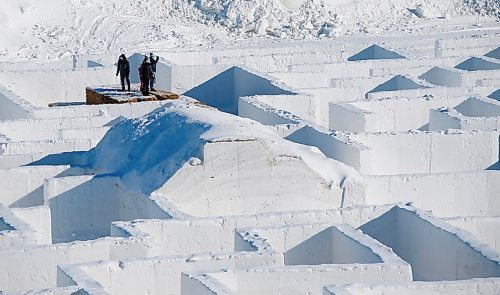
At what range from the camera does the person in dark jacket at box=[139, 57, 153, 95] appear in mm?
46469

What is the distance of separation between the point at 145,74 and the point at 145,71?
0.30 feet

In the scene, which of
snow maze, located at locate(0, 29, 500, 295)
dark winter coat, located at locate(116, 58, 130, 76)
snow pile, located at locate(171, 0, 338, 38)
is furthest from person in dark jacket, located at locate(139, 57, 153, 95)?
snow pile, located at locate(171, 0, 338, 38)

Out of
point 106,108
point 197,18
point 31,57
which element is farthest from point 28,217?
point 197,18

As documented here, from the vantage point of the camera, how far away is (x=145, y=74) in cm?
4662

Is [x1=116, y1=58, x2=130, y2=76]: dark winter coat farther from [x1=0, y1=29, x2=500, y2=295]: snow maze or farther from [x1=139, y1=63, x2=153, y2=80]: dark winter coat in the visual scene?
[x1=0, y1=29, x2=500, y2=295]: snow maze

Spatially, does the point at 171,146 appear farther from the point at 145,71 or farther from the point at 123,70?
the point at 123,70

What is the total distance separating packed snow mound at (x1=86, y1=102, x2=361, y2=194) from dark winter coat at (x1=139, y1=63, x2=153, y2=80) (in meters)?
7.35

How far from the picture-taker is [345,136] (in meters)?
40.4

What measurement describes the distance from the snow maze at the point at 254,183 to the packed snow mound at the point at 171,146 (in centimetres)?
4

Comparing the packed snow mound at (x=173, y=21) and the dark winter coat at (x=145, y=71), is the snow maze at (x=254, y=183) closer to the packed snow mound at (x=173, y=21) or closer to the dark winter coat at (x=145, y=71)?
the dark winter coat at (x=145, y=71)

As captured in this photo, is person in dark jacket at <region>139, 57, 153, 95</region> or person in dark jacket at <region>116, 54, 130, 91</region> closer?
person in dark jacket at <region>139, 57, 153, 95</region>

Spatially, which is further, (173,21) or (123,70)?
(173,21)

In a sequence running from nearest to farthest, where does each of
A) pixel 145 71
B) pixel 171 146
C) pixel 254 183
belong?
pixel 254 183 < pixel 171 146 < pixel 145 71

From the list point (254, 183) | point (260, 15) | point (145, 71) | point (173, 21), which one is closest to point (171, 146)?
point (254, 183)
